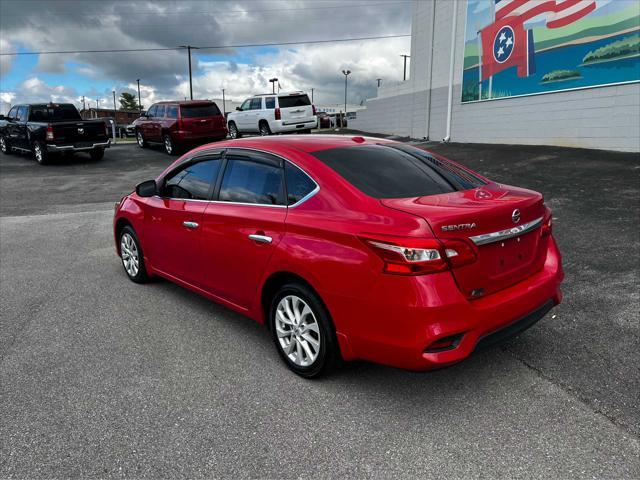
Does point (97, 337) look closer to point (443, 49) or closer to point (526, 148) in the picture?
point (526, 148)

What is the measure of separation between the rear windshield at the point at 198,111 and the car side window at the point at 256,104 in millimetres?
3003

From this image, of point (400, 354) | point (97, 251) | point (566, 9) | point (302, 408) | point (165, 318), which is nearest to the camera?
point (400, 354)

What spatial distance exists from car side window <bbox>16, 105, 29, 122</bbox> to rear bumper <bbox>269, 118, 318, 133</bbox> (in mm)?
8756

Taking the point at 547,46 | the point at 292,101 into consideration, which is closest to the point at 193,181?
the point at 547,46

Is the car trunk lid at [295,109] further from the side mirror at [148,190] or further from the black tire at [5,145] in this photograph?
the side mirror at [148,190]

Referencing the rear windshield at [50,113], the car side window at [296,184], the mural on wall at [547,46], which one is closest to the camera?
the car side window at [296,184]

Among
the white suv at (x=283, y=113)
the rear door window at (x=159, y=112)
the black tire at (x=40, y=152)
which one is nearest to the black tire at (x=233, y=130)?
the white suv at (x=283, y=113)

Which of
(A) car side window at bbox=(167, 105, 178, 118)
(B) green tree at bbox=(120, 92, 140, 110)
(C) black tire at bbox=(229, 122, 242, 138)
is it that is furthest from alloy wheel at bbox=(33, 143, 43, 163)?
(B) green tree at bbox=(120, 92, 140, 110)

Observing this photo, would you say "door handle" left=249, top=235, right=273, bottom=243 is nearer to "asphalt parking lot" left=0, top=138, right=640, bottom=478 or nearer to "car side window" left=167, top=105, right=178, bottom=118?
"asphalt parking lot" left=0, top=138, right=640, bottom=478

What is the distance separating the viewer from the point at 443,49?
65.8 feet

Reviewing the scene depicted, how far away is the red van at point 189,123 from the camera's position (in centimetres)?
1855

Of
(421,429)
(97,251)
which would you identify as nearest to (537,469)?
(421,429)

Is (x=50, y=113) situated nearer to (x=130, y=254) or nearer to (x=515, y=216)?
(x=130, y=254)

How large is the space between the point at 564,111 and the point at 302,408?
1362 centimetres
